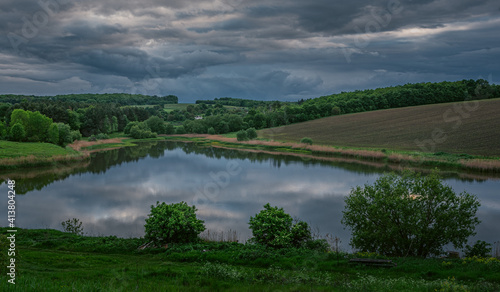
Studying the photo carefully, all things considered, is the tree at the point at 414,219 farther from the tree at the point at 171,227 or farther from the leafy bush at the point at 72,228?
the leafy bush at the point at 72,228

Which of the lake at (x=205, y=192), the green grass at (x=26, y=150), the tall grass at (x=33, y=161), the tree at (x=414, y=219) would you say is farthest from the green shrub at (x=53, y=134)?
the tree at (x=414, y=219)

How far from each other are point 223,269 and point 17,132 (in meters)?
57.6

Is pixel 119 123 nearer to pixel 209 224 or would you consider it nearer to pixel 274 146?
pixel 274 146

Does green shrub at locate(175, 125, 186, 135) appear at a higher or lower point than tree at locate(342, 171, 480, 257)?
higher

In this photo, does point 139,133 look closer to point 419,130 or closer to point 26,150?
point 26,150

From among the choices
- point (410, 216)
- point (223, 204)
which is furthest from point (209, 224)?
point (410, 216)

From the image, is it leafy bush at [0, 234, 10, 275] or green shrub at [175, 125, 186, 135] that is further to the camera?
green shrub at [175, 125, 186, 135]

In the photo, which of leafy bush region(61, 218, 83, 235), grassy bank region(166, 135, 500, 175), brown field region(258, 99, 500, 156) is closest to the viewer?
leafy bush region(61, 218, 83, 235)

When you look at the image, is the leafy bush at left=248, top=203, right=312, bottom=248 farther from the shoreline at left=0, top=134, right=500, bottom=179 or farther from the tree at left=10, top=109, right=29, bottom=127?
the tree at left=10, top=109, right=29, bottom=127

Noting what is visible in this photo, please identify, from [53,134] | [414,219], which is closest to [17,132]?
[53,134]

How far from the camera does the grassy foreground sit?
304 inches

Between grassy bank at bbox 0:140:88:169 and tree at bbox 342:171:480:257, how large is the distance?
41.6m

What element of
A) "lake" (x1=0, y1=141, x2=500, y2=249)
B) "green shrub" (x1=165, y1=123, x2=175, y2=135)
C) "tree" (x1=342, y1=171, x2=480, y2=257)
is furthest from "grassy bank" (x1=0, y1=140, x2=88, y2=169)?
"green shrub" (x1=165, y1=123, x2=175, y2=135)

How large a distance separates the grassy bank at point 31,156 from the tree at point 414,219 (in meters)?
41.6
